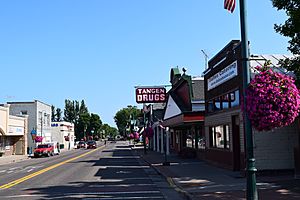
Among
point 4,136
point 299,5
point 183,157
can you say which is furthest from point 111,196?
point 4,136

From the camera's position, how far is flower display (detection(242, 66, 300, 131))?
8.83 meters

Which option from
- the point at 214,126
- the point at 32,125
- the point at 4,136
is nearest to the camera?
the point at 214,126

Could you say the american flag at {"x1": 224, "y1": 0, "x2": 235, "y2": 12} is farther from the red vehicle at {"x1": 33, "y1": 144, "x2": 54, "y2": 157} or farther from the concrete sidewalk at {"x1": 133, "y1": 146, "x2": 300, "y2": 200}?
the red vehicle at {"x1": 33, "y1": 144, "x2": 54, "y2": 157}

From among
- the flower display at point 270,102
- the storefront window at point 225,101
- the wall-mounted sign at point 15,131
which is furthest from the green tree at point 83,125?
the flower display at point 270,102

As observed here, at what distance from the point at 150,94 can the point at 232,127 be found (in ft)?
76.2

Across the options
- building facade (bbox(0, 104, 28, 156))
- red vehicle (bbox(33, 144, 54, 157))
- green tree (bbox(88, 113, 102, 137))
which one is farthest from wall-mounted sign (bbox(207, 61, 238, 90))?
green tree (bbox(88, 113, 102, 137))

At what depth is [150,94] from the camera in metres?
43.0

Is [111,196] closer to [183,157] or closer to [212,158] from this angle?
[212,158]

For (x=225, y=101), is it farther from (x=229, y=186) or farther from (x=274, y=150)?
(x=229, y=186)

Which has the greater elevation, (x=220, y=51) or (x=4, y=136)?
(x=220, y=51)

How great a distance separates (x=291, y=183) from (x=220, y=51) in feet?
30.4

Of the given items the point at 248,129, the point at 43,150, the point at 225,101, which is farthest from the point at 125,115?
the point at 248,129

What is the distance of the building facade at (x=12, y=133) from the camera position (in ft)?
173

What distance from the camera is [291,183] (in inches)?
573
